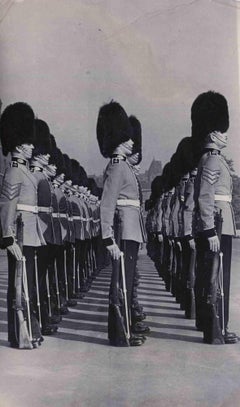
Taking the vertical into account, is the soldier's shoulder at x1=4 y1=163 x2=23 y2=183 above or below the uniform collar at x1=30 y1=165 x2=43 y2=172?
below

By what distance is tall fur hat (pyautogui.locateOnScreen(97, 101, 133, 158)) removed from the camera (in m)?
5.37

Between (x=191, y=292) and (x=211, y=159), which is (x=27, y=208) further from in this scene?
(x=191, y=292)

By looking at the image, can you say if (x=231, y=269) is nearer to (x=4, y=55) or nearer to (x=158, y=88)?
(x=158, y=88)

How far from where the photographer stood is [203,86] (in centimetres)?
532

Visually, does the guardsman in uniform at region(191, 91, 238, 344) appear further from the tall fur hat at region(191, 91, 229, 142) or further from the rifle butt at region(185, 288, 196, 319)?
the rifle butt at region(185, 288, 196, 319)

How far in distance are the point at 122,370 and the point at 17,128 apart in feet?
6.31

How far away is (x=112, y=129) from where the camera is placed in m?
5.53

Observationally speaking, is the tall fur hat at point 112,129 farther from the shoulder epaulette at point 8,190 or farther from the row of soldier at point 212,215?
the shoulder epaulette at point 8,190

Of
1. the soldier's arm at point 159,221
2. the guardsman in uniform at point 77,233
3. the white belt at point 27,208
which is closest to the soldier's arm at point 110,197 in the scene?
the white belt at point 27,208

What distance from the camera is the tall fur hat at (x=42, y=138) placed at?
5473mm

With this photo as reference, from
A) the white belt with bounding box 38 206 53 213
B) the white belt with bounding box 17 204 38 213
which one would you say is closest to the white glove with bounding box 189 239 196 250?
the white belt with bounding box 38 206 53 213

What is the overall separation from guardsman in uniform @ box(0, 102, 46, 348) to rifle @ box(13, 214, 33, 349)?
4 cm

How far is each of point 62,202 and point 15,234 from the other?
2220 millimetres

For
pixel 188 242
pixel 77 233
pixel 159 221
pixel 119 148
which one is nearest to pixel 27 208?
pixel 119 148
